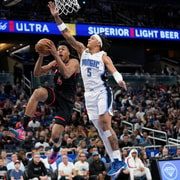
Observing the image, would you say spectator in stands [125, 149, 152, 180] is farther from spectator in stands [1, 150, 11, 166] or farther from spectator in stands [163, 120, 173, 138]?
spectator in stands [163, 120, 173, 138]

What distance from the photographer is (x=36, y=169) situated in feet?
43.3

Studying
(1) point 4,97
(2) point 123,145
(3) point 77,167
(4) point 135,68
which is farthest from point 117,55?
(3) point 77,167

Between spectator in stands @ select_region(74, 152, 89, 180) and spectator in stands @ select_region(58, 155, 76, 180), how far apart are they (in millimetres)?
166

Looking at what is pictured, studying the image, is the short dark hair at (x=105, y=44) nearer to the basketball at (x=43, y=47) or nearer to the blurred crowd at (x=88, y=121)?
the basketball at (x=43, y=47)

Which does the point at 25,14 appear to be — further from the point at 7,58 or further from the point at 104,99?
the point at 104,99

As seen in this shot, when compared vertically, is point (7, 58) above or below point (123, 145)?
above

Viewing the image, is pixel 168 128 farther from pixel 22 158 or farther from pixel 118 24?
pixel 118 24

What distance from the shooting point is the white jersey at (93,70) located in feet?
26.8

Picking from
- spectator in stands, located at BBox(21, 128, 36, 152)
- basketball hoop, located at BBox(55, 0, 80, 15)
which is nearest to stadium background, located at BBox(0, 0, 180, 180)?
spectator in stands, located at BBox(21, 128, 36, 152)

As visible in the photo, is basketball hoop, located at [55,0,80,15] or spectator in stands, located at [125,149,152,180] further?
spectator in stands, located at [125,149,152,180]

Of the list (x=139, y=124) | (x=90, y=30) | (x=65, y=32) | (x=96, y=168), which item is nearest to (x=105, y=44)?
(x=65, y=32)

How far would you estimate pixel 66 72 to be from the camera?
8047 mm

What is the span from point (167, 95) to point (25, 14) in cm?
1009

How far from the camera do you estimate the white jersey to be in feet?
26.8
